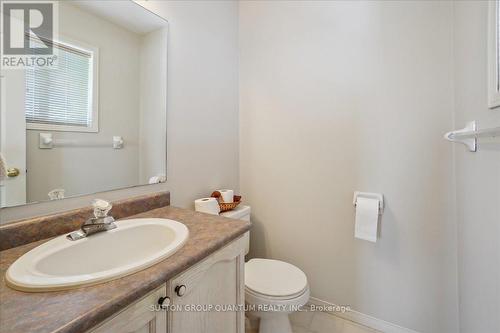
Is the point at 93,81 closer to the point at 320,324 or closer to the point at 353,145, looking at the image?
the point at 353,145

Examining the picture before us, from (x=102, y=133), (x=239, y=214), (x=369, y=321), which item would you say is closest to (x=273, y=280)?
(x=239, y=214)

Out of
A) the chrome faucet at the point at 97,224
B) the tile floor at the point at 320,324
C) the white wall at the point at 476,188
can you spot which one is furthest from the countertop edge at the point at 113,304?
the tile floor at the point at 320,324

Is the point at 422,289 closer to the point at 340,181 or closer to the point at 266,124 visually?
the point at 340,181

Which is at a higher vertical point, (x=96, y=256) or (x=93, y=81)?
(x=93, y=81)

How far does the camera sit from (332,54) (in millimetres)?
1514

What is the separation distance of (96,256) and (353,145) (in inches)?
58.2

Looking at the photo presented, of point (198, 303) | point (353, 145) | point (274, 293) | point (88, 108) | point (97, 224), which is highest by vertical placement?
point (88, 108)

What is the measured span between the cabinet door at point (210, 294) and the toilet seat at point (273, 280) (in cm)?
24

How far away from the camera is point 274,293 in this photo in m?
1.21

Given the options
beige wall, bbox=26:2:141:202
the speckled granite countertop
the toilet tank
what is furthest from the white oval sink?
the toilet tank

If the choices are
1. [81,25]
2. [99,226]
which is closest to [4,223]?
[99,226]

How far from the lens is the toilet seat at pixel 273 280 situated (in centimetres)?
121

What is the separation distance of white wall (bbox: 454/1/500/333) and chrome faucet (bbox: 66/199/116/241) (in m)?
1.42

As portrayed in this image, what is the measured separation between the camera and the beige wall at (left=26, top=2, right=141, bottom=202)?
0.87 metres
